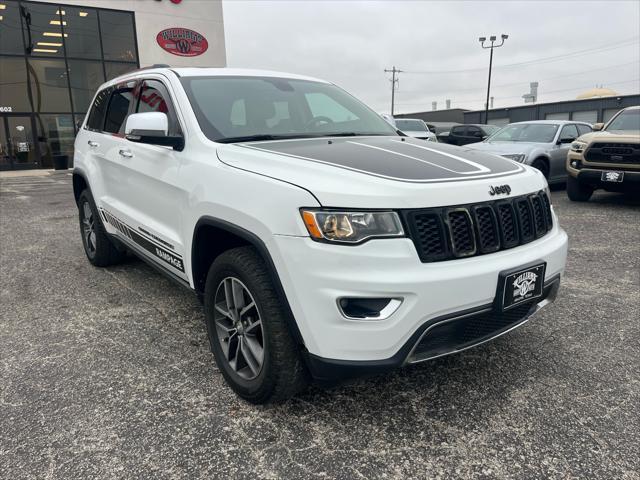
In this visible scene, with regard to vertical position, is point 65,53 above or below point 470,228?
above

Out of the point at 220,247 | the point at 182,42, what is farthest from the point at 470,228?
the point at 182,42

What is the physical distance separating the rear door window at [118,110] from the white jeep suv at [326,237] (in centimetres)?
74

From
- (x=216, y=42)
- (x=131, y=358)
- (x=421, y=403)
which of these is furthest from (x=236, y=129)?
(x=216, y=42)

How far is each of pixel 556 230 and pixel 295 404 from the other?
1722mm

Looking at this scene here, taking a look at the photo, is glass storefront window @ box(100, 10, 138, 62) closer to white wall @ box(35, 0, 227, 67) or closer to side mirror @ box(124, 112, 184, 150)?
white wall @ box(35, 0, 227, 67)

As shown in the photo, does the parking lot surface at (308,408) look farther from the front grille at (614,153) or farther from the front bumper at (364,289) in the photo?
the front grille at (614,153)

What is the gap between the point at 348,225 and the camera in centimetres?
200

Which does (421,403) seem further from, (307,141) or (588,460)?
(307,141)

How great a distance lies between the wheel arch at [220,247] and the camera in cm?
211

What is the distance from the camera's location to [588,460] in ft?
6.88

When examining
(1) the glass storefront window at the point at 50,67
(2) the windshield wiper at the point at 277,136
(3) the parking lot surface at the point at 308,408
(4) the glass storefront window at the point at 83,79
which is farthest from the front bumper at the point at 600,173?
(4) the glass storefront window at the point at 83,79

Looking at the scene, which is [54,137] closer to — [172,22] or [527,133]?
[172,22]

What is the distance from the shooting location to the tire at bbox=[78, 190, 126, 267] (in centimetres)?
460

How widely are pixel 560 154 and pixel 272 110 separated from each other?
8.09 m
